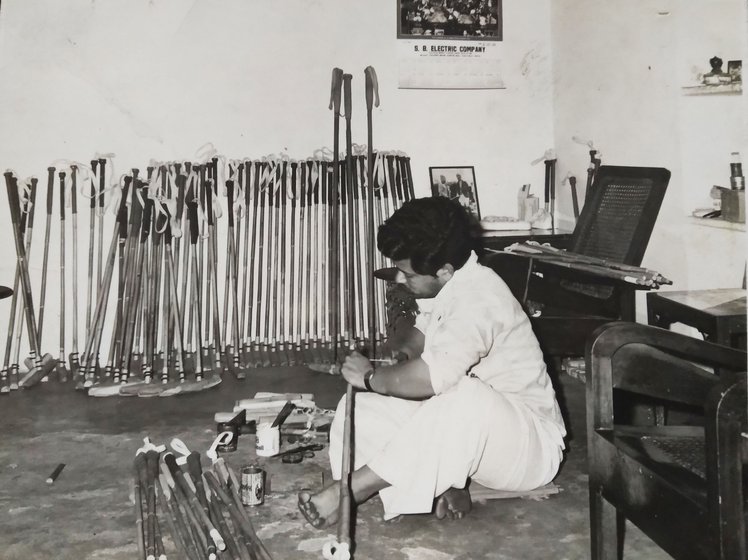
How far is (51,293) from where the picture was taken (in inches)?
181

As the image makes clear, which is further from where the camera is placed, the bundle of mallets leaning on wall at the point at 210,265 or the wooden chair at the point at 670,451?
the bundle of mallets leaning on wall at the point at 210,265

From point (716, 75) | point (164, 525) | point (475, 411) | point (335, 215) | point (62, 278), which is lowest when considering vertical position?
point (164, 525)

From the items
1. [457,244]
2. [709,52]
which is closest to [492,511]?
[457,244]

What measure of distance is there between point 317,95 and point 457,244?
2739mm

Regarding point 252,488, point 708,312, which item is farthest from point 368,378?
point 708,312

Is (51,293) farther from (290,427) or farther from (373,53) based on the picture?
(373,53)

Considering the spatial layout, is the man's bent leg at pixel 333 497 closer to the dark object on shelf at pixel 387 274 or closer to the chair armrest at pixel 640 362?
the chair armrest at pixel 640 362

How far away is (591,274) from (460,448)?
1427mm

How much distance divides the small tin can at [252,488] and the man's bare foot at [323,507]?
0.25m

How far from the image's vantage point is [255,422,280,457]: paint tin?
3014 millimetres

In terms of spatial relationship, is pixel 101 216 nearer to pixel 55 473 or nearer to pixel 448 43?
pixel 55 473

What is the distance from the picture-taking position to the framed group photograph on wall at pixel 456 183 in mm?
4930

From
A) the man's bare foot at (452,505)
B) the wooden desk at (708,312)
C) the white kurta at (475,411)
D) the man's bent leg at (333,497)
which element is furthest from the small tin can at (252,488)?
the wooden desk at (708,312)

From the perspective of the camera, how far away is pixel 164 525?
7.93 feet
